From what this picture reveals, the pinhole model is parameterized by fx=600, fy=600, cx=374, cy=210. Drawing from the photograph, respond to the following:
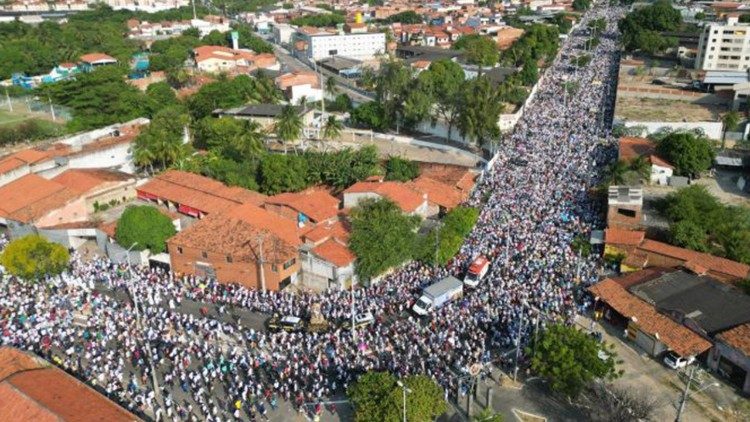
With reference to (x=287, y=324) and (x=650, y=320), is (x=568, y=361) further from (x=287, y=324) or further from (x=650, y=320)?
(x=287, y=324)

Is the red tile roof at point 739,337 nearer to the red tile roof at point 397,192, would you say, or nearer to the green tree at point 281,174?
the red tile roof at point 397,192

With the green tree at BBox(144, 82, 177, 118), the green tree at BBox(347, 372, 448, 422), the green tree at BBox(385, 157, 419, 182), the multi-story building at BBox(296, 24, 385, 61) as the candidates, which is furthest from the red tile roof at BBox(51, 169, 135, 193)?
the multi-story building at BBox(296, 24, 385, 61)

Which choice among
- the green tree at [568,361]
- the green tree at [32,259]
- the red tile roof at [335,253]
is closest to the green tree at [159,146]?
the green tree at [32,259]

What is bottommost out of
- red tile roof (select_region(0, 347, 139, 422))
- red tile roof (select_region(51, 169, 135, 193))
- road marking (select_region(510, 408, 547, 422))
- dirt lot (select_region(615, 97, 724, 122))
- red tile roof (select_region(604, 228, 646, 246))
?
road marking (select_region(510, 408, 547, 422))

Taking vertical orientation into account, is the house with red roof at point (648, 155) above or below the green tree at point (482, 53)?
below

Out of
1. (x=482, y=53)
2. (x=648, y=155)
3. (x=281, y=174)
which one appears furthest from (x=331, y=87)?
(x=648, y=155)

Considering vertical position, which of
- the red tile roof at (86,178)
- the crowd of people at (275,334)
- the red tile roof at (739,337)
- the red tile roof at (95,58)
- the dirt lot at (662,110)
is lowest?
the crowd of people at (275,334)

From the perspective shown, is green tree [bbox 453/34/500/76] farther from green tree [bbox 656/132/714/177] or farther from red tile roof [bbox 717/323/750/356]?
red tile roof [bbox 717/323/750/356]
